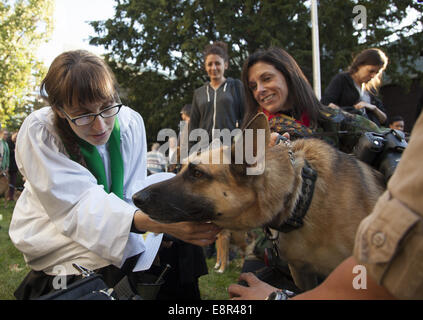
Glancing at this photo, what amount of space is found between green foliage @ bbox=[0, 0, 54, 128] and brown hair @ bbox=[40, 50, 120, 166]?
14930mm

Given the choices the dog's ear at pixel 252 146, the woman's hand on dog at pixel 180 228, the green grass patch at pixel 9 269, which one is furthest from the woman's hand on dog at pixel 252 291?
the green grass patch at pixel 9 269

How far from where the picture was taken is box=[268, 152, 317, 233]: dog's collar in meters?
1.78

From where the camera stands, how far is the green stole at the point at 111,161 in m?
2.11

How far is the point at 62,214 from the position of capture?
1902mm

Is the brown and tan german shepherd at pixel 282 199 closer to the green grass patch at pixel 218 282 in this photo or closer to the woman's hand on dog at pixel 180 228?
the woman's hand on dog at pixel 180 228

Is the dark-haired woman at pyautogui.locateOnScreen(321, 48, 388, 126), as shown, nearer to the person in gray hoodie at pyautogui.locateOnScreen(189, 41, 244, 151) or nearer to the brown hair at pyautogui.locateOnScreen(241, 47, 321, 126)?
the person in gray hoodie at pyautogui.locateOnScreen(189, 41, 244, 151)

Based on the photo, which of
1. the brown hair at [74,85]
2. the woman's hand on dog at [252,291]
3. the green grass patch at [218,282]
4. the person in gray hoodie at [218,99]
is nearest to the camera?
the woman's hand on dog at [252,291]

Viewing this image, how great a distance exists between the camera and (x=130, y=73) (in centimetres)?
1711

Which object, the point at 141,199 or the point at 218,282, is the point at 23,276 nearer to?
the point at 218,282

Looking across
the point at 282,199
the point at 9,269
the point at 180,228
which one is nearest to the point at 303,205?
the point at 282,199

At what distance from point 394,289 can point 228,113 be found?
3.63 meters

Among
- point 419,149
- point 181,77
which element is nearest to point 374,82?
point 419,149

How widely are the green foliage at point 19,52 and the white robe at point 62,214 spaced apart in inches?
589

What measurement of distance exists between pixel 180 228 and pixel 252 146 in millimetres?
608
